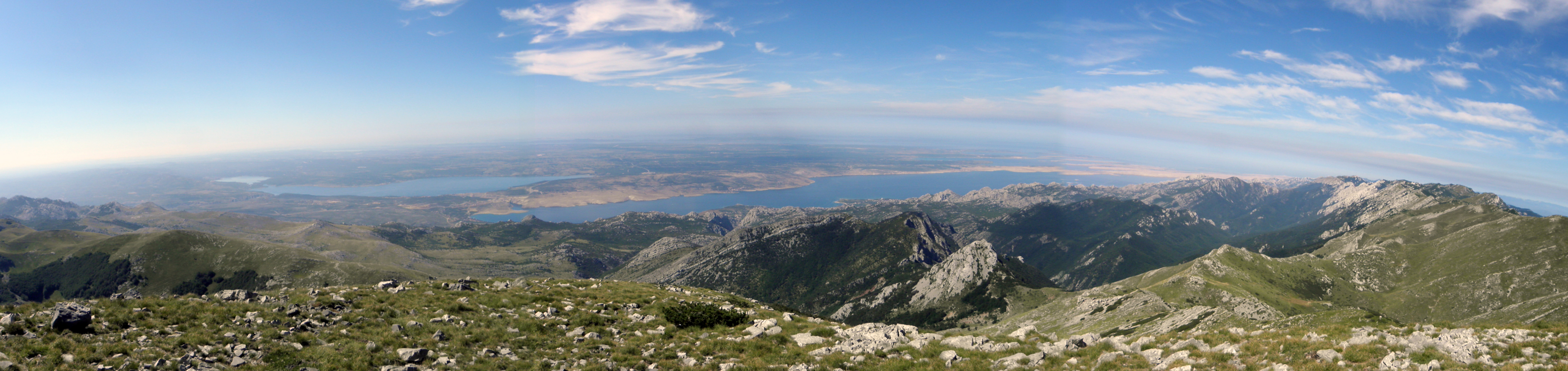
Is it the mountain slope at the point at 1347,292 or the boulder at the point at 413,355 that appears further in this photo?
the mountain slope at the point at 1347,292

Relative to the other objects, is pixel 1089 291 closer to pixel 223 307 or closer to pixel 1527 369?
pixel 1527 369

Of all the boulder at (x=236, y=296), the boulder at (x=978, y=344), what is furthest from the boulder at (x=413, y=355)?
the boulder at (x=978, y=344)

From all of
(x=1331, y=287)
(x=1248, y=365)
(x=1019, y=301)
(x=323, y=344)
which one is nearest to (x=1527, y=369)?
(x=1248, y=365)

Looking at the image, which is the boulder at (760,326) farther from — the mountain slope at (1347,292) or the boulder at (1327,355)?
the mountain slope at (1347,292)

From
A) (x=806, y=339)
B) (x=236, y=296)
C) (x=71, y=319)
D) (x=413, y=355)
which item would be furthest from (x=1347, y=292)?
(x=71, y=319)

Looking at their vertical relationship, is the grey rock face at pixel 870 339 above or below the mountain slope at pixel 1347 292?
above

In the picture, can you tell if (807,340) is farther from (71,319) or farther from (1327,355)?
(71,319)

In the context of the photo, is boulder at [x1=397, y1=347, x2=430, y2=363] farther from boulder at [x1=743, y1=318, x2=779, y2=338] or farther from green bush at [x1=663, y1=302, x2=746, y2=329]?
boulder at [x1=743, y1=318, x2=779, y2=338]
